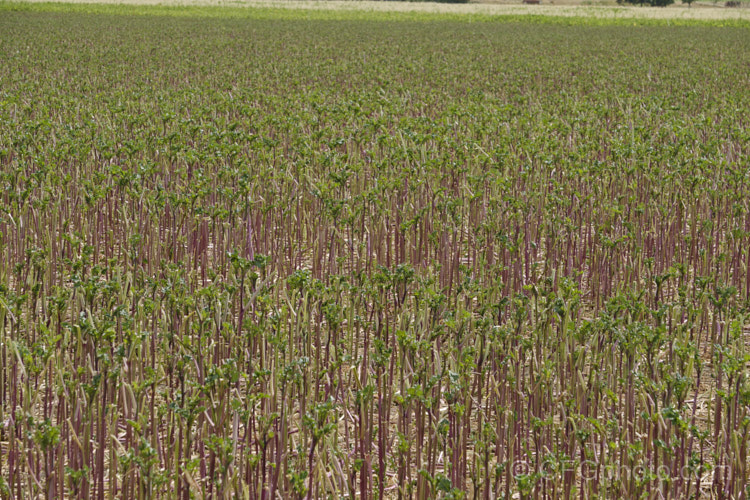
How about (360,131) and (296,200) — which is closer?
(296,200)

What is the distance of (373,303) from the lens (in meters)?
4.40

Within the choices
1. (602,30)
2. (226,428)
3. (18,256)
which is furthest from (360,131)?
(602,30)

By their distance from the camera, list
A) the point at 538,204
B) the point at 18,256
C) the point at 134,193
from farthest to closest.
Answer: the point at 538,204 < the point at 134,193 < the point at 18,256

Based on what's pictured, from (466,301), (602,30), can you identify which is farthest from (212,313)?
(602,30)

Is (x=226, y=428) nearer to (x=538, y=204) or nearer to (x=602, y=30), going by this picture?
(x=538, y=204)

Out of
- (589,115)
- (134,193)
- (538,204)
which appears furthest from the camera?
(589,115)

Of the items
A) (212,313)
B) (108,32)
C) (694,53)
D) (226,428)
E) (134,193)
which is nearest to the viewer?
(226,428)

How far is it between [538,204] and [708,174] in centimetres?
169

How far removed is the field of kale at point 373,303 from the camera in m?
3.09

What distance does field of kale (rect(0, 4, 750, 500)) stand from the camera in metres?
3.09

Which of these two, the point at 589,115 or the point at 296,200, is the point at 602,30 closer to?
the point at 589,115

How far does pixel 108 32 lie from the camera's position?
28984 mm

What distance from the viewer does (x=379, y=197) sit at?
6.56 meters

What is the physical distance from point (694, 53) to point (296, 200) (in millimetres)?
20025
